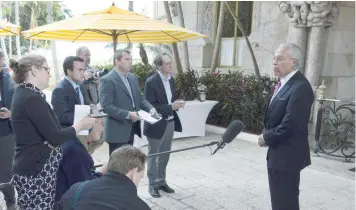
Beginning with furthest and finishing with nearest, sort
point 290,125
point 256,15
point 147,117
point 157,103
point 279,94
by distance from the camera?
point 256,15, point 157,103, point 147,117, point 279,94, point 290,125

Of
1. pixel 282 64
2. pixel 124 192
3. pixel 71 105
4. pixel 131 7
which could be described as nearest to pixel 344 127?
pixel 282 64

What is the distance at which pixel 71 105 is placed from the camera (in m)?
3.52

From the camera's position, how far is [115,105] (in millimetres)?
3883

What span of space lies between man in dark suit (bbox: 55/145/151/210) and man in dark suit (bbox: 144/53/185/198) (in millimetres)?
2301

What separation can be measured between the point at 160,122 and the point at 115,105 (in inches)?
25.4

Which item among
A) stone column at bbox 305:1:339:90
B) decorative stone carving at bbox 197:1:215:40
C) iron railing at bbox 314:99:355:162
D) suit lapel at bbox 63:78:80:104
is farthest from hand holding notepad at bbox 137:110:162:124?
decorative stone carving at bbox 197:1:215:40

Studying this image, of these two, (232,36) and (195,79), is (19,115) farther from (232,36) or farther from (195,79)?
(232,36)

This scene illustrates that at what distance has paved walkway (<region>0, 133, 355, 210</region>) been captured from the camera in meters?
4.23

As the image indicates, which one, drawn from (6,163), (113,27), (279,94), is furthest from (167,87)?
(6,163)

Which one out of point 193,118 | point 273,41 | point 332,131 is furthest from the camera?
point 273,41

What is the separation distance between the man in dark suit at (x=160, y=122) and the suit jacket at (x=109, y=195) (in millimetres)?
2408

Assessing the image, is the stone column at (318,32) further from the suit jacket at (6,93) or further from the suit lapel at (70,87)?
the suit jacket at (6,93)

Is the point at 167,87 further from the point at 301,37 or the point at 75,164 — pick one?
the point at 301,37

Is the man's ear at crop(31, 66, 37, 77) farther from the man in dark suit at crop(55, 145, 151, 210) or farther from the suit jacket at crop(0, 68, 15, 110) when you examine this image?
the suit jacket at crop(0, 68, 15, 110)
